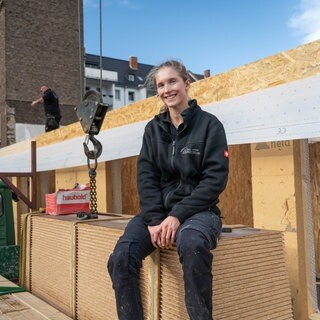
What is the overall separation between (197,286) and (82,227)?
1.72 m

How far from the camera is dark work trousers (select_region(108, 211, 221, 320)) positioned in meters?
2.16

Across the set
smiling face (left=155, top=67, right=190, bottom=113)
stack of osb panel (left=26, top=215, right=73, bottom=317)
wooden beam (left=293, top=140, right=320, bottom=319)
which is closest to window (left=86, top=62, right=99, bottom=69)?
stack of osb panel (left=26, top=215, right=73, bottom=317)

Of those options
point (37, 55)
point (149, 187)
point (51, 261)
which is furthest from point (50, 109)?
point (37, 55)

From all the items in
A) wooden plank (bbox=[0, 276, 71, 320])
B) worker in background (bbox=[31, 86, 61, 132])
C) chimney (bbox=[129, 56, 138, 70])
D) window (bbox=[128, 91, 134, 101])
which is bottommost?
wooden plank (bbox=[0, 276, 71, 320])

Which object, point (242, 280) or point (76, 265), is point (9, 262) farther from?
point (242, 280)

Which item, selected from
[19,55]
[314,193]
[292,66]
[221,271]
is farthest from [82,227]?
[19,55]

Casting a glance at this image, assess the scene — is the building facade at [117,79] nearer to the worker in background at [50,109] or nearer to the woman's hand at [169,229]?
the worker in background at [50,109]

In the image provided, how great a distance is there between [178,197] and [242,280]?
2.35 feet

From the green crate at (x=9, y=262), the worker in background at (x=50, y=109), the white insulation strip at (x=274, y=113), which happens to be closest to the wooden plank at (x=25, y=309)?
the green crate at (x=9, y=262)

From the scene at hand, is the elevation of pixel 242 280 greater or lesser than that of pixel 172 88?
lesser

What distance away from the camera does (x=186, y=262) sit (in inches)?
86.5

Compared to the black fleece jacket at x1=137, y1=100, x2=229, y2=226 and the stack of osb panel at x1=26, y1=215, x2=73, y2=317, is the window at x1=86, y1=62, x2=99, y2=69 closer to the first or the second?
the stack of osb panel at x1=26, y1=215, x2=73, y2=317

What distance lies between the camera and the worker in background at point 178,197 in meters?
2.19

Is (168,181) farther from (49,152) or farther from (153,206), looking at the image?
(49,152)
